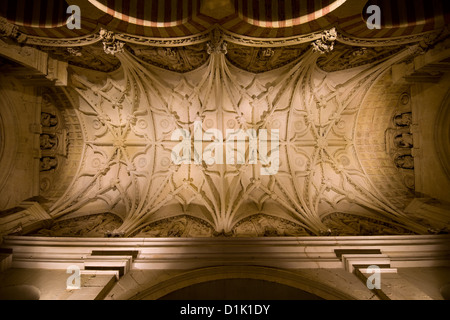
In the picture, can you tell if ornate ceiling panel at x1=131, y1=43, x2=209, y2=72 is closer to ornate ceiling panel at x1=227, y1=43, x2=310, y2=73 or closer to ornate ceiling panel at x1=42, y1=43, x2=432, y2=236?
ornate ceiling panel at x1=42, y1=43, x2=432, y2=236

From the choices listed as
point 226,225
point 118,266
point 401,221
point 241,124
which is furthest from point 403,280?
point 118,266

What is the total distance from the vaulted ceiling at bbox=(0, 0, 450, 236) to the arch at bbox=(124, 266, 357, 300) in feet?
4.44

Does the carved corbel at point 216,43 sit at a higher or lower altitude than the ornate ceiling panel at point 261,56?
lower

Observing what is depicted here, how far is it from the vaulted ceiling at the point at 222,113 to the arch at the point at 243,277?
1.35 meters

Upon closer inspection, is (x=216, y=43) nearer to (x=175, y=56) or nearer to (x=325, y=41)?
(x=175, y=56)

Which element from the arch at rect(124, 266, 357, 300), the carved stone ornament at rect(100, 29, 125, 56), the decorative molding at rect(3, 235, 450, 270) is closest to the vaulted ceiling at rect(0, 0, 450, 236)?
the carved stone ornament at rect(100, 29, 125, 56)

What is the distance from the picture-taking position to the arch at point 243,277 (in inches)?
178

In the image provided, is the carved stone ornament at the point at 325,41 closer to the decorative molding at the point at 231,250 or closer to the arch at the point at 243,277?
the decorative molding at the point at 231,250

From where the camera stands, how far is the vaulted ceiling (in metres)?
5.11

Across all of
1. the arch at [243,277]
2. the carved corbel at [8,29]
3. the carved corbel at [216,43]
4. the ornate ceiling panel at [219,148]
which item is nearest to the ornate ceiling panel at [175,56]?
the ornate ceiling panel at [219,148]

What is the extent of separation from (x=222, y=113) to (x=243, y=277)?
5064mm

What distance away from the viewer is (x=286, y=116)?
295 inches

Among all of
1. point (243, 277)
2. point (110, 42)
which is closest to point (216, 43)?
point (110, 42)

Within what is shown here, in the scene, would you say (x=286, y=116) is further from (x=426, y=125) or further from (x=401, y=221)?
(x=401, y=221)
